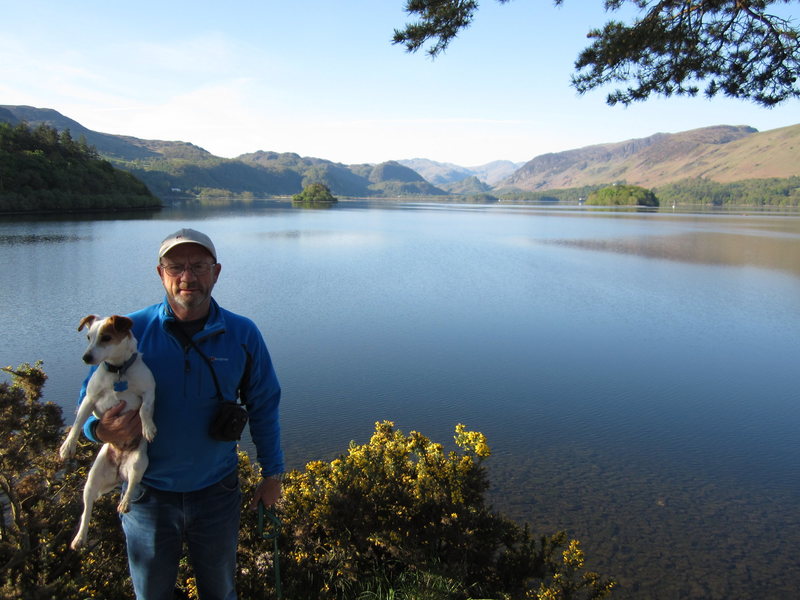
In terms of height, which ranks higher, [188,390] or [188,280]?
[188,280]

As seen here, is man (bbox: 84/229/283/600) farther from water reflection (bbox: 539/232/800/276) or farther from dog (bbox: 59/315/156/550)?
water reflection (bbox: 539/232/800/276)

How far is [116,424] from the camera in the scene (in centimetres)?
232

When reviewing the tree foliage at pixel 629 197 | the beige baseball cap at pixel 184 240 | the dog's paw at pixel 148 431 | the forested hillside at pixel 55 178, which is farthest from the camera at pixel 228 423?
the tree foliage at pixel 629 197

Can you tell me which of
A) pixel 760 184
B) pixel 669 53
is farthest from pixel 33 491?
pixel 760 184

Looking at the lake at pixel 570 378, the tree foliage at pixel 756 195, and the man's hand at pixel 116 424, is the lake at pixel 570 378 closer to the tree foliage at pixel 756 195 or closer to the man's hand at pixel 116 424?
the man's hand at pixel 116 424

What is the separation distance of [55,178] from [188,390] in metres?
82.9

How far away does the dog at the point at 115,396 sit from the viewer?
7.31 ft

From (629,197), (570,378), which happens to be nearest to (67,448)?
(570,378)

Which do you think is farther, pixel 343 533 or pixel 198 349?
pixel 343 533

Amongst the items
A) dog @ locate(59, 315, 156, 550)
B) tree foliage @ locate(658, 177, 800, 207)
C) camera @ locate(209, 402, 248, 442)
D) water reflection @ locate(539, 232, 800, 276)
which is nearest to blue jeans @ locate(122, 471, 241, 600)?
dog @ locate(59, 315, 156, 550)

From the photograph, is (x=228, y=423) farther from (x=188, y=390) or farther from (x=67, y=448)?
(x=67, y=448)

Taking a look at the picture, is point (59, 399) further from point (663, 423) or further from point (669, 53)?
point (669, 53)

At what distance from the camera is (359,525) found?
150 inches

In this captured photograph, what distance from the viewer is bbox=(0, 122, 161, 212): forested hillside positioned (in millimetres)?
61406
